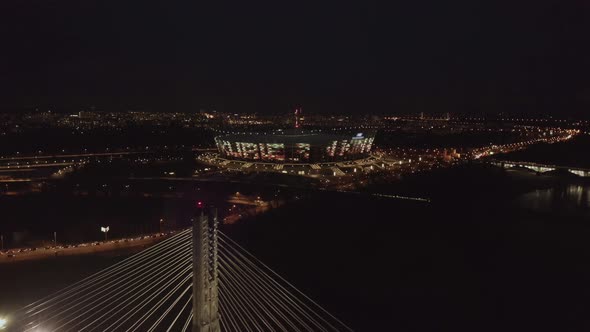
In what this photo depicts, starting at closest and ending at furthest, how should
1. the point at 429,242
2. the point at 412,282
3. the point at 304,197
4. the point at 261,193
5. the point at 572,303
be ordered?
1. the point at 572,303
2. the point at 412,282
3. the point at 429,242
4. the point at 304,197
5. the point at 261,193

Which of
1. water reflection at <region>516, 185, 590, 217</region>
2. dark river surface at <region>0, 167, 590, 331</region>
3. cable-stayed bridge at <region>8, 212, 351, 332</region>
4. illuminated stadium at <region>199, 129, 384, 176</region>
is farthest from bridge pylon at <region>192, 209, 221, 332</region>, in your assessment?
illuminated stadium at <region>199, 129, 384, 176</region>

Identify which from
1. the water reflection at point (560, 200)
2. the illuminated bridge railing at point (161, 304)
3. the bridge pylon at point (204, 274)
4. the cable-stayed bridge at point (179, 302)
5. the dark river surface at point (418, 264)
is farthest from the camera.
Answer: the water reflection at point (560, 200)

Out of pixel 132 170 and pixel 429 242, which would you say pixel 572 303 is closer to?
pixel 429 242

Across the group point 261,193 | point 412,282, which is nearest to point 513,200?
point 261,193

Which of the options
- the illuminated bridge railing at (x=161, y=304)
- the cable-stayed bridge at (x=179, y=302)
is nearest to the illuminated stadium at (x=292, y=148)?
the cable-stayed bridge at (x=179, y=302)

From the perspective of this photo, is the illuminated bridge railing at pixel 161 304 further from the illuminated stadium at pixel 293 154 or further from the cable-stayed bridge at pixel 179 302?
the illuminated stadium at pixel 293 154

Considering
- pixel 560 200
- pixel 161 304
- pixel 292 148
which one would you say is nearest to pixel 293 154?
pixel 292 148

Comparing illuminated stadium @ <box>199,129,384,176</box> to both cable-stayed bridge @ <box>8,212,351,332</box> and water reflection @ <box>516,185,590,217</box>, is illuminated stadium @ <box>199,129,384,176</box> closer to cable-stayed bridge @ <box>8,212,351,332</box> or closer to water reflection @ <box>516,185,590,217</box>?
water reflection @ <box>516,185,590,217</box>
